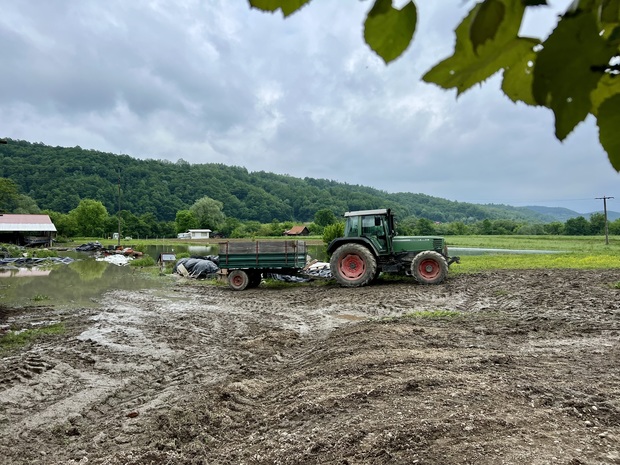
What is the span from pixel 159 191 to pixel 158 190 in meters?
0.51

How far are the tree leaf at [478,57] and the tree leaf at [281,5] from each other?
19cm

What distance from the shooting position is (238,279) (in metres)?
14.1

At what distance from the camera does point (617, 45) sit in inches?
16.8

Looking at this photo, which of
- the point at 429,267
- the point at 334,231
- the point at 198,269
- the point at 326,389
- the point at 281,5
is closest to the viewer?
the point at 281,5

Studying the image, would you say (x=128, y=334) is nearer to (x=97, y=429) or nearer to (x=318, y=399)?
(x=97, y=429)

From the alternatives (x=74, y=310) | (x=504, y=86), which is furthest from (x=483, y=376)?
(x=74, y=310)

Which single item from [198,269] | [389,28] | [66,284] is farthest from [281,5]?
[66,284]

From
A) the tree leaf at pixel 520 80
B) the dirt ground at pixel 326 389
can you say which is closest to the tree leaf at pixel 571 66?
the tree leaf at pixel 520 80

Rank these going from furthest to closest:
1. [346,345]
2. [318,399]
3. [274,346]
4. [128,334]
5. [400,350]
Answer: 1. [128,334]
2. [274,346]
3. [346,345]
4. [400,350]
5. [318,399]

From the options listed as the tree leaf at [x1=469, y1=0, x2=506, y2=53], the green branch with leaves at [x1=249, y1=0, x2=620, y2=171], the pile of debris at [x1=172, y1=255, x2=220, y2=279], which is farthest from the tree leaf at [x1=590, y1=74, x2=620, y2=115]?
the pile of debris at [x1=172, y1=255, x2=220, y2=279]

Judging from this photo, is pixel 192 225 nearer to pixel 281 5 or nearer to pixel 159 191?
pixel 159 191

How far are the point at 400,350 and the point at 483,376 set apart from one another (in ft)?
4.31

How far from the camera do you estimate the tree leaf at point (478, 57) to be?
487 millimetres

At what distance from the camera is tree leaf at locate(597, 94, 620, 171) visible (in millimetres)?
448
